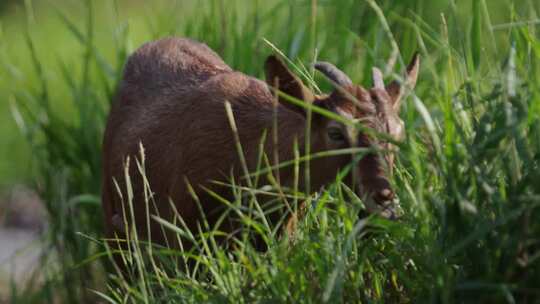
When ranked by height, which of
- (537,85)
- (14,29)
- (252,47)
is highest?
(537,85)

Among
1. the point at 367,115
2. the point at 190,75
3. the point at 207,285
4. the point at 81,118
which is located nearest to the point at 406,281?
the point at 207,285

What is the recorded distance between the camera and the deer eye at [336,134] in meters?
4.20

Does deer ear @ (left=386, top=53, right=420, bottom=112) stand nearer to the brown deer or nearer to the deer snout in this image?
the brown deer

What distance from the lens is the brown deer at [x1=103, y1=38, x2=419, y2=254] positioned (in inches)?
162

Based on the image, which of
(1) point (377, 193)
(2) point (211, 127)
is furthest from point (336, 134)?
(2) point (211, 127)

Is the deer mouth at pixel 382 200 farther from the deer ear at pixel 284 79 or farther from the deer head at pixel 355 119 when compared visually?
the deer ear at pixel 284 79

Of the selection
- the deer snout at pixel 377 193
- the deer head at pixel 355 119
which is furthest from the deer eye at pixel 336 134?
the deer snout at pixel 377 193

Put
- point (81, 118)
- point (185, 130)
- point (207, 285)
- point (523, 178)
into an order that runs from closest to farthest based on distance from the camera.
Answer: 1. point (523, 178)
2. point (207, 285)
3. point (185, 130)
4. point (81, 118)

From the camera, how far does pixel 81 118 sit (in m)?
6.11

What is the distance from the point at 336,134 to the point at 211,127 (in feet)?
2.32

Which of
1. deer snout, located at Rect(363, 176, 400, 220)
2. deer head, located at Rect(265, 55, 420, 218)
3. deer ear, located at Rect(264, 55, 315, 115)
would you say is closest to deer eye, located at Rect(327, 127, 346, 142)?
deer head, located at Rect(265, 55, 420, 218)

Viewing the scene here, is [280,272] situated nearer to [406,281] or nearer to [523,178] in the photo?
[406,281]

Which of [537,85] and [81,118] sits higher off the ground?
[537,85]

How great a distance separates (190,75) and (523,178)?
2302 millimetres
